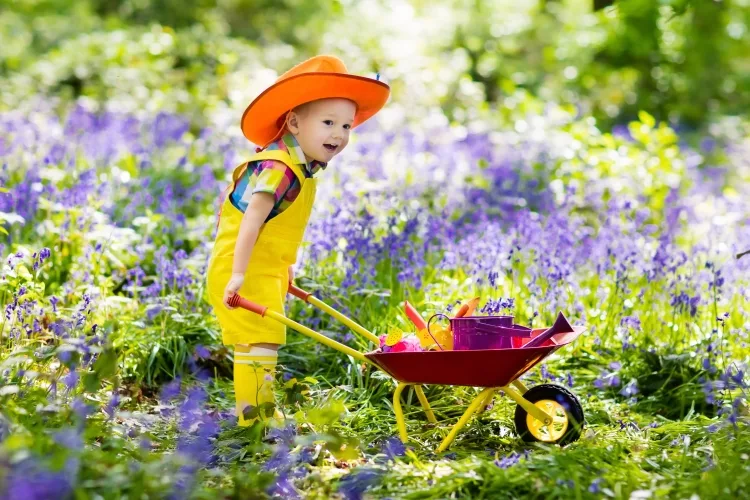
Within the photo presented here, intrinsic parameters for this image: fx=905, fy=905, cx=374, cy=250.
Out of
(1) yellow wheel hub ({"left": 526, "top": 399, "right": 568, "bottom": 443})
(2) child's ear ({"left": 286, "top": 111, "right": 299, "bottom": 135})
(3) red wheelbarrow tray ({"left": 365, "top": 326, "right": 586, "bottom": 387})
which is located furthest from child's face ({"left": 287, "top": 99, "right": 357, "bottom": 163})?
(1) yellow wheel hub ({"left": 526, "top": 399, "right": 568, "bottom": 443})

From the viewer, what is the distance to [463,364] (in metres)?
3.12

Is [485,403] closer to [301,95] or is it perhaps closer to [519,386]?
[519,386]

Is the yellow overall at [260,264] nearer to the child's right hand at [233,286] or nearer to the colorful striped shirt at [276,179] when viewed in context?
the colorful striped shirt at [276,179]

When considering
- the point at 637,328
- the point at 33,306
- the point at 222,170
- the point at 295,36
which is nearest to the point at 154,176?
Answer: the point at 222,170

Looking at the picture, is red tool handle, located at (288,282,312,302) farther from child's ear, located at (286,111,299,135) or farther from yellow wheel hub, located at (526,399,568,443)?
→ yellow wheel hub, located at (526,399,568,443)

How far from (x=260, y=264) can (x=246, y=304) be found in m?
0.38

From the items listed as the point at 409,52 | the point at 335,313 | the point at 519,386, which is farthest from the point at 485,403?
the point at 409,52

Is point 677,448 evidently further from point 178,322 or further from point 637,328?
Result: point 178,322

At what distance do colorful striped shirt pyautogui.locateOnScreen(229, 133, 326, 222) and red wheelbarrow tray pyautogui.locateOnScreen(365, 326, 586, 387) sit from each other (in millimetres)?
734

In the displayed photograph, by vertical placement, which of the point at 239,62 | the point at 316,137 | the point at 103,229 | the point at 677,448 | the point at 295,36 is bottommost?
the point at 677,448

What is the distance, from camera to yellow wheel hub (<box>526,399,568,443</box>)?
3.31 metres

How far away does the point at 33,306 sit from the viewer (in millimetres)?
3787

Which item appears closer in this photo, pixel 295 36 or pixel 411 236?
pixel 411 236

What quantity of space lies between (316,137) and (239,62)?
754 centimetres
